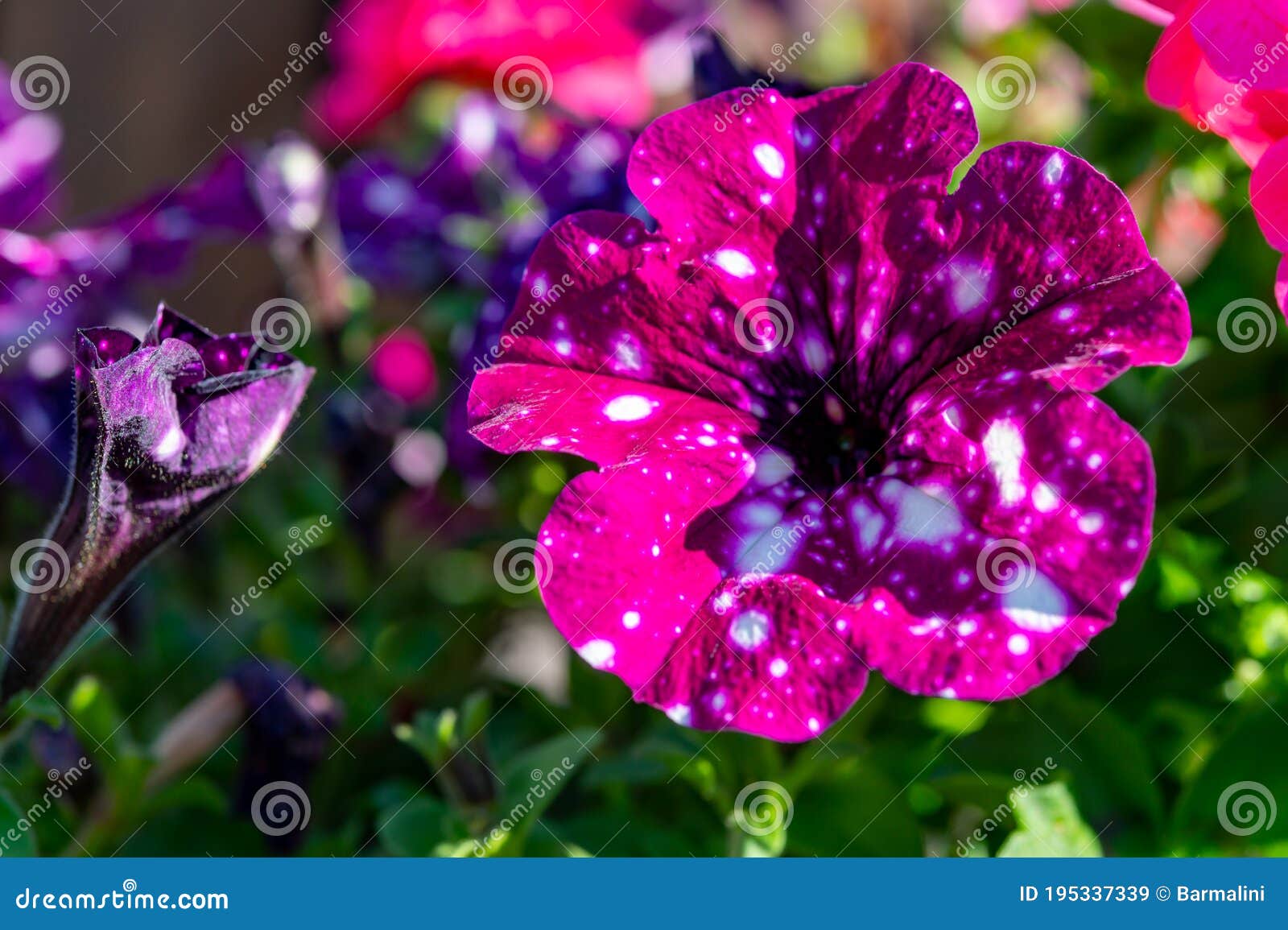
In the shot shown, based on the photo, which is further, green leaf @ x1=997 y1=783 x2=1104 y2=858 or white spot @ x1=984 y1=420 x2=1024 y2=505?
green leaf @ x1=997 y1=783 x2=1104 y2=858

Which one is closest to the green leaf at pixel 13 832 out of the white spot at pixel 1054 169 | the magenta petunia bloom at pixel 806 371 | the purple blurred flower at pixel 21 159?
the magenta petunia bloom at pixel 806 371

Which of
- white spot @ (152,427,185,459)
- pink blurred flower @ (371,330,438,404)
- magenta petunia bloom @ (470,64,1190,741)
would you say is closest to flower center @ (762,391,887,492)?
magenta petunia bloom @ (470,64,1190,741)

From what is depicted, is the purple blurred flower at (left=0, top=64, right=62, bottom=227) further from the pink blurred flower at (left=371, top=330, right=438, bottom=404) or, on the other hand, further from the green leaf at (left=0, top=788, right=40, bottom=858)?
the green leaf at (left=0, top=788, right=40, bottom=858)

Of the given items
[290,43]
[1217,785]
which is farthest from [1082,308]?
[290,43]

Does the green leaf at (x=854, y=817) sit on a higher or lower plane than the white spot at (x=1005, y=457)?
lower

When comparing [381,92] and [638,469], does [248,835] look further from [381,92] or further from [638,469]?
[381,92]

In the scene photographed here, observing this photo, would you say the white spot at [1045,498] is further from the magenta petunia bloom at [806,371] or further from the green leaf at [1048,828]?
→ the green leaf at [1048,828]

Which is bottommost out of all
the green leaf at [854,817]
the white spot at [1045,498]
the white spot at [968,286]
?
the green leaf at [854,817]
